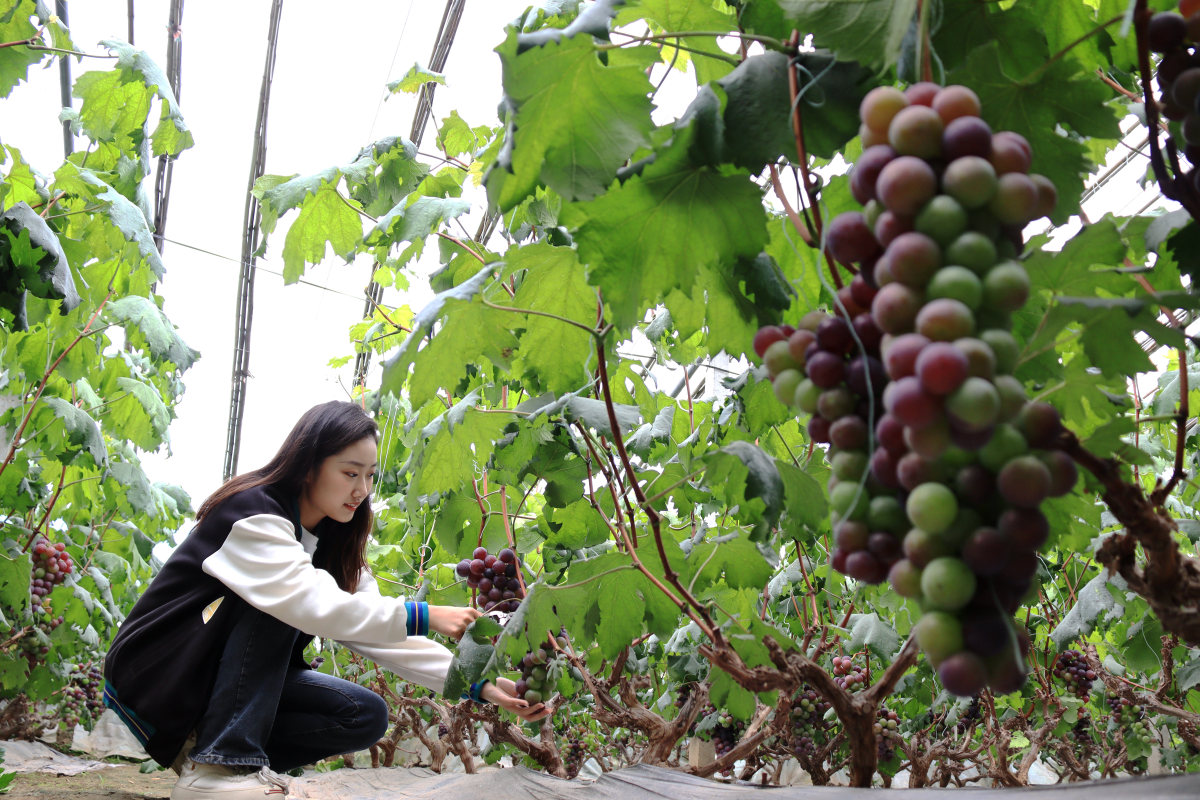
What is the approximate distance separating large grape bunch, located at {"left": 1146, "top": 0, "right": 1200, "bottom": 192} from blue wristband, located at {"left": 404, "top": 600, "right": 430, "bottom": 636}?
198 centimetres

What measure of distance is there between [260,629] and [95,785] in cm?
349

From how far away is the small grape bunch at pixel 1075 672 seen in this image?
323 cm

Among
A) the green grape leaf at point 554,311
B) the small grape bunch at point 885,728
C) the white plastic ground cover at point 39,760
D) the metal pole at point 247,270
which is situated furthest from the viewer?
the metal pole at point 247,270

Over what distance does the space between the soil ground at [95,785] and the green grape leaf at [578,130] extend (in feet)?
12.8

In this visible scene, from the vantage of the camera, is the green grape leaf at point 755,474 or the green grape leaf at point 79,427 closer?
the green grape leaf at point 755,474

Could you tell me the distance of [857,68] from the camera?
3.00ft

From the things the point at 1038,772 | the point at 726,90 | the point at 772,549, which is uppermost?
the point at 726,90

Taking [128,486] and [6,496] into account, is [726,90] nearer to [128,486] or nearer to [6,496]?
[6,496]

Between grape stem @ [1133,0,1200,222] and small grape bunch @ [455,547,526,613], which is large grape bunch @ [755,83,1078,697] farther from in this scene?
small grape bunch @ [455,547,526,613]

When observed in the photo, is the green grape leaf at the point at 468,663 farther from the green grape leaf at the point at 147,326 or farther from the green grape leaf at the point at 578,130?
the green grape leaf at the point at 147,326

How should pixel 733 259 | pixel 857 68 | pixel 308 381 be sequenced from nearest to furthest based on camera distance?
pixel 857 68 < pixel 733 259 < pixel 308 381

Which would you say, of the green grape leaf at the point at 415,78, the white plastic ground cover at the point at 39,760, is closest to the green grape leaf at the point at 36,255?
the green grape leaf at the point at 415,78

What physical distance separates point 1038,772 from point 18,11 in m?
7.76

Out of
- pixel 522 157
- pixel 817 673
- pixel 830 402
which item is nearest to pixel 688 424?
pixel 817 673
